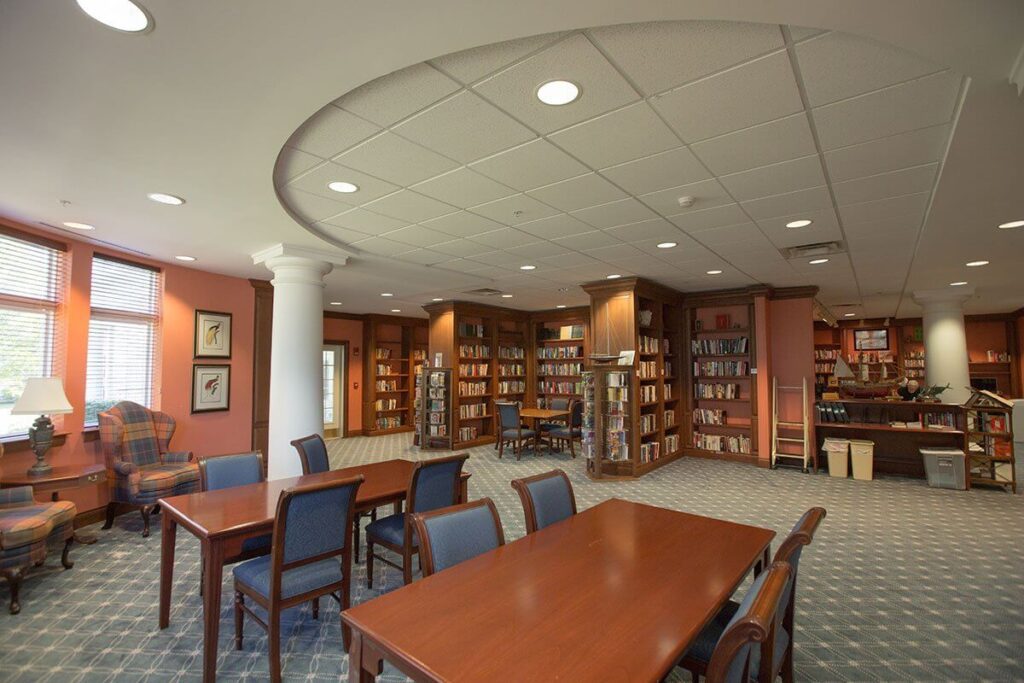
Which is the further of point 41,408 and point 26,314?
point 26,314

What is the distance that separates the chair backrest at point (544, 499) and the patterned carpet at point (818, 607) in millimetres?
1012

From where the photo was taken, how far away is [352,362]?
1032 centimetres

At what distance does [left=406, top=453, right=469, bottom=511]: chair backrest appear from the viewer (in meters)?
2.86

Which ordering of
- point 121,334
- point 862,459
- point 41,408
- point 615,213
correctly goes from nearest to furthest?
point 41,408, point 615,213, point 121,334, point 862,459

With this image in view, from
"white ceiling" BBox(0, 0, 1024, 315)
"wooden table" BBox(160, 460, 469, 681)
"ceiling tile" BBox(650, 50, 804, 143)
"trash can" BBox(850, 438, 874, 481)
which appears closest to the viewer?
Result: "white ceiling" BBox(0, 0, 1024, 315)

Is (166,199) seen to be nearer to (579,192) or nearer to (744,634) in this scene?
(579,192)

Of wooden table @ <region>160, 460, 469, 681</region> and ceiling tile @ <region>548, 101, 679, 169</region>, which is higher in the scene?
ceiling tile @ <region>548, 101, 679, 169</region>

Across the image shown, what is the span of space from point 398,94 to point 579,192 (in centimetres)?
156

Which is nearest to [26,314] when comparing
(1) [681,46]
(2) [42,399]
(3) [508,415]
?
(2) [42,399]

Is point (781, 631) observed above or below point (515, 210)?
below

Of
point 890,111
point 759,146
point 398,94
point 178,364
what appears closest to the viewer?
point 398,94

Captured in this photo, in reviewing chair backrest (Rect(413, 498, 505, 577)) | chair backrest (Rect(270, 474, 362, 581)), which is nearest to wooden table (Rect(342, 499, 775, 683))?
chair backrest (Rect(413, 498, 505, 577))

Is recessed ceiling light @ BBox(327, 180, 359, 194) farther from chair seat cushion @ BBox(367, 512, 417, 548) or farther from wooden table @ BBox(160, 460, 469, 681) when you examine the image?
chair seat cushion @ BBox(367, 512, 417, 548)

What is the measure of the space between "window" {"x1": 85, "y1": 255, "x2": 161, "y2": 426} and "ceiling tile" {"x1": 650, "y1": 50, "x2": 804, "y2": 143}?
5.61 meters
